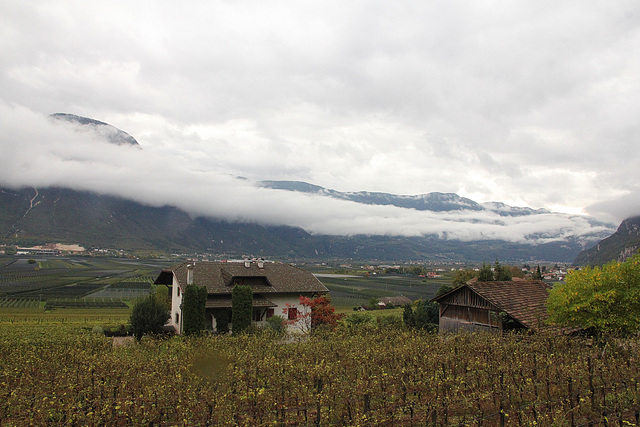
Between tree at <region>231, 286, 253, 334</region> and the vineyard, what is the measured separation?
62.8 ft

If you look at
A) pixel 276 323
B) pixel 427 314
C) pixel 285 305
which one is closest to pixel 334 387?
pixel 276 323

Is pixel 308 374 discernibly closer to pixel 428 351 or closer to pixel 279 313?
pixel 428 351

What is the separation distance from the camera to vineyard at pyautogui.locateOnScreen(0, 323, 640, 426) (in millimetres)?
10578

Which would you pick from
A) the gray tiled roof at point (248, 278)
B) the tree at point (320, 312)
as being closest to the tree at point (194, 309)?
the gray tiled roof at point (248, 278)

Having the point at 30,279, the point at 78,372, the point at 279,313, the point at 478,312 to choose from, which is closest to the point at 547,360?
the point at 478,312

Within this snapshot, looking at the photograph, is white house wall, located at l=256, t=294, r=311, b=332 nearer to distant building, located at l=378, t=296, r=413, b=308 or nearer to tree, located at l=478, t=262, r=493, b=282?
tree, located at l=478, t=262, r=493, b=282

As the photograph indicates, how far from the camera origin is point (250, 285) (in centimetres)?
4125

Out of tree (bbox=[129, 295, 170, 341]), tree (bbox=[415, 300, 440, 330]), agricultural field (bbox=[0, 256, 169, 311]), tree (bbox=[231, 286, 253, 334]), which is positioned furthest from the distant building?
tree (bbox=[129, 295, 170, 341])

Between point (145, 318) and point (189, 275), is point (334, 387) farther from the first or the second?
point (189, 275)

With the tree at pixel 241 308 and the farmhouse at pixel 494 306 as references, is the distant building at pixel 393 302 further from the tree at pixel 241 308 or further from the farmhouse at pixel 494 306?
the farmhouse at pixel 494 306

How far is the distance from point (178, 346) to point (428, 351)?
11432 millimetres

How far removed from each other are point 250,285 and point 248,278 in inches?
53.1

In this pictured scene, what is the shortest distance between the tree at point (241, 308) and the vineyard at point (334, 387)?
19.1m

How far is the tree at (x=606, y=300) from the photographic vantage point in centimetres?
1773
